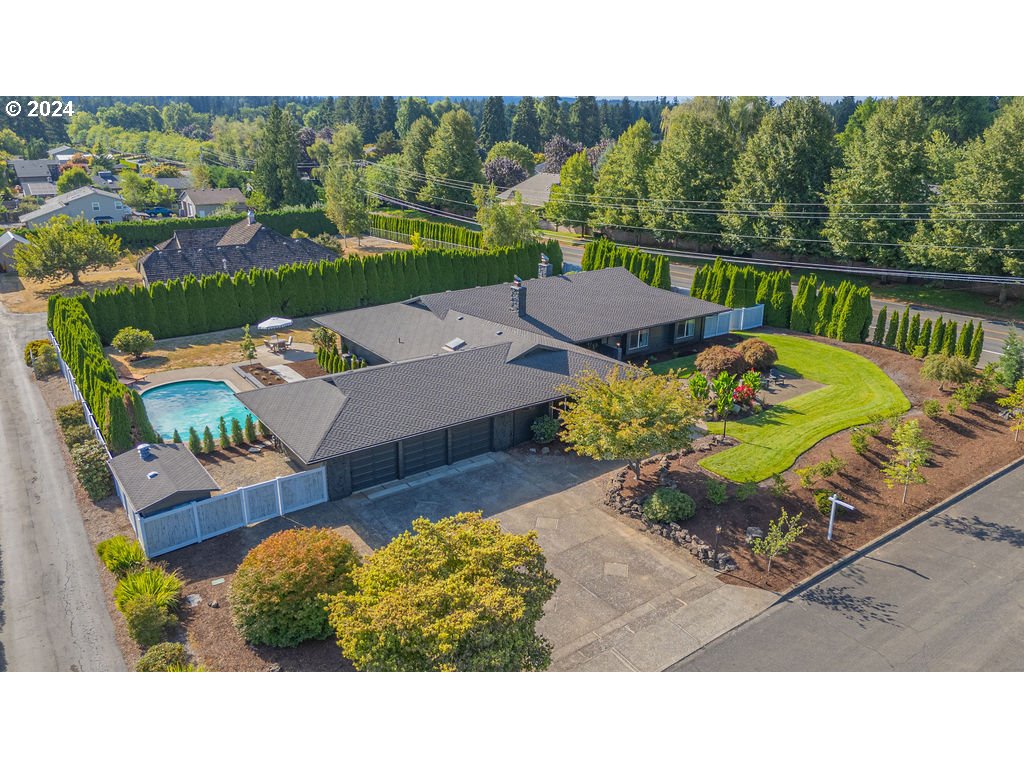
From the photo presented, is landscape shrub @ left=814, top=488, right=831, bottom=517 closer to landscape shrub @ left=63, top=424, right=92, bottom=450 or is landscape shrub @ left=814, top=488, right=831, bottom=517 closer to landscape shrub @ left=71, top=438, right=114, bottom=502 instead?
landscape shrub @ left=71, top=438, right=114, bottom=502

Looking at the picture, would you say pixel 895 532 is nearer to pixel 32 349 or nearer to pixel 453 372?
pixel 453 372

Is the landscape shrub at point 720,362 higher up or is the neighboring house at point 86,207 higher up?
the neighboring house at point 86,207

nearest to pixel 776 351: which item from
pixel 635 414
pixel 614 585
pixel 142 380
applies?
pixel 635 414

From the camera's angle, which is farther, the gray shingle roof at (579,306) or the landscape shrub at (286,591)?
the gray shingle roof at (579,306)

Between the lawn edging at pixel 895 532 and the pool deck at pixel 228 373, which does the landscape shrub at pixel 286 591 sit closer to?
the lawn edging at pixel 895 532

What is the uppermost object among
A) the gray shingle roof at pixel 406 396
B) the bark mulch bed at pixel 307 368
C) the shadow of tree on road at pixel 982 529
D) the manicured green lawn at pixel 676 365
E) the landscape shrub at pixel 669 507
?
the gray shingle roof at pixel 406 396

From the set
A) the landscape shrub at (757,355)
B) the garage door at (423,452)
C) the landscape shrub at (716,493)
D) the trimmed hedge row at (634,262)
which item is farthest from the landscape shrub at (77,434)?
the trimmed hedge row at (634,262)

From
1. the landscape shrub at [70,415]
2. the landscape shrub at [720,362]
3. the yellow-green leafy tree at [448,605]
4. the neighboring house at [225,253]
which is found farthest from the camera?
the neighboring house at [225,253]
